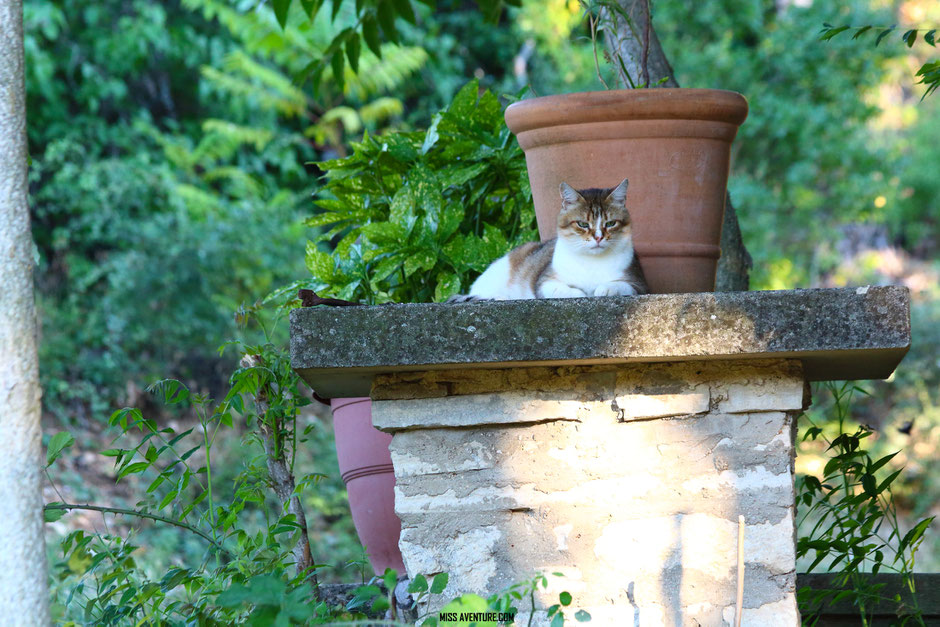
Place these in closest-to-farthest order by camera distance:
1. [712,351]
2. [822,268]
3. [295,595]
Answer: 1. [295,595]
2. [712,351]
3. [822,268]

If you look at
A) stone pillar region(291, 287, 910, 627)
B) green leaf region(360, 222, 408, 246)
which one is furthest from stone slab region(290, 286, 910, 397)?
green leaf region(360, 222, 408, 246)

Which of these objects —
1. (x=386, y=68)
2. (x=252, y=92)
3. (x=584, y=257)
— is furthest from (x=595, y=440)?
(x=386, y=68)

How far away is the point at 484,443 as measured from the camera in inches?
72.2

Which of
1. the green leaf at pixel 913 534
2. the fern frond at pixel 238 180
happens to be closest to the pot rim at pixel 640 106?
the green leaf at pixel 913 534

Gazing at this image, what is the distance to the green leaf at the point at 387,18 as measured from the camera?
3225mm

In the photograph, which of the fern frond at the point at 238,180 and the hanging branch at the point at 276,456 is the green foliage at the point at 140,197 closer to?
the fern frond at the point at 238,180

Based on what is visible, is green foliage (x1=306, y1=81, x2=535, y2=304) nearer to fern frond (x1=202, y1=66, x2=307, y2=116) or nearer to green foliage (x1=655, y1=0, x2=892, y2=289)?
green foliage (x1=655, y1=0, x2=892, y2=289)

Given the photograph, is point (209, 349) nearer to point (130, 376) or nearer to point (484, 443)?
point (130, 376)

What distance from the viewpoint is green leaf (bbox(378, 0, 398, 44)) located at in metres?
3.22

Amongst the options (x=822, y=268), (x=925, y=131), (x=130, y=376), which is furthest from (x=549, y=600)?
(x=925, y=131)

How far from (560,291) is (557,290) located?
0.03 feet

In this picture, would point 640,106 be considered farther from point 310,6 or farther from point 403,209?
point 310,6

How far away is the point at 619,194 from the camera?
2.12 meters

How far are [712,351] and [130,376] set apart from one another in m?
5.93
